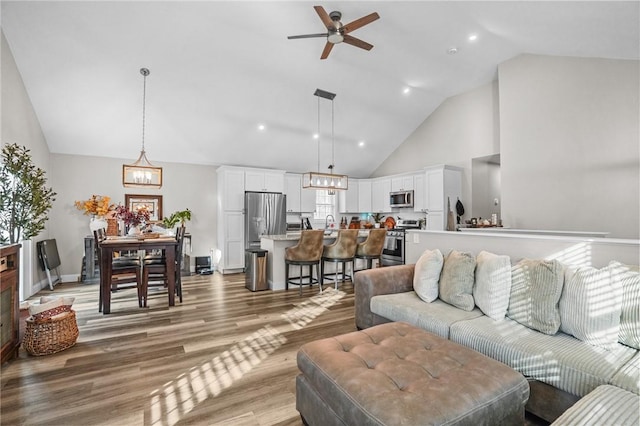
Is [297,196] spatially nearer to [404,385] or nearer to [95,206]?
[95,206]

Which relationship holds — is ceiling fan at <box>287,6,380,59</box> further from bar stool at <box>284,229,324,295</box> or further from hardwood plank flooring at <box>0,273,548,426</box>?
hardwood plank flooring at <box>0,273,548,426</box>

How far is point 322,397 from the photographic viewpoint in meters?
1.49

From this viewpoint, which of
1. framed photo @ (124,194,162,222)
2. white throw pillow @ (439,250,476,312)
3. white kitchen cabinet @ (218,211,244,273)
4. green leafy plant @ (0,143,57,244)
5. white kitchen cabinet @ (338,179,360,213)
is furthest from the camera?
white kitchen cabinet @ (338,179,360,213)

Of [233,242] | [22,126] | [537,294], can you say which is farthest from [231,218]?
[537,294]

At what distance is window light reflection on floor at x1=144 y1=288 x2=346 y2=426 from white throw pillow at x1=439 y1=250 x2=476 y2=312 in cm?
159

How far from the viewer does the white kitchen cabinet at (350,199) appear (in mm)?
8141

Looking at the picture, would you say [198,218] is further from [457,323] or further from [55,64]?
[457,323]

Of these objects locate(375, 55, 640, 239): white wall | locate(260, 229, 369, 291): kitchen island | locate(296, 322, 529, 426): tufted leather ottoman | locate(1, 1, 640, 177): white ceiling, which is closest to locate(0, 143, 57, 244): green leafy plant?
locate(1, 1, 640, 177): white ceiling

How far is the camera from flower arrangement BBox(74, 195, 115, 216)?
553 centimetres

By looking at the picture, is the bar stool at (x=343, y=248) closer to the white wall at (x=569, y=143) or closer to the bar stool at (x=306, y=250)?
the bar stool at (x=306, y=250)

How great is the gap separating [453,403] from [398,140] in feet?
23.2

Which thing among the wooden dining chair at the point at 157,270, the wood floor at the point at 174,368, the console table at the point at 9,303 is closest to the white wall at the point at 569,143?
the wood floor at the point at 174,368

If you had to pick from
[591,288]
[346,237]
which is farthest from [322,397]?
[346,237]

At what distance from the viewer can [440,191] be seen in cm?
610
